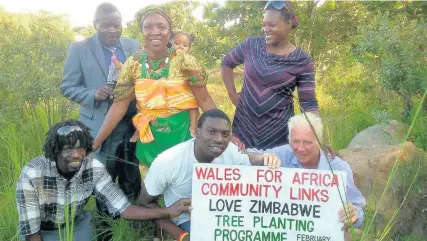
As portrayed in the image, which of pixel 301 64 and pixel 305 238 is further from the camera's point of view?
pixel 301 64

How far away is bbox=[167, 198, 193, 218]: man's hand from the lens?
3090 mm

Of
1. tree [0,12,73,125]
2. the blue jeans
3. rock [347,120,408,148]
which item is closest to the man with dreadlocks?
the blue jeans

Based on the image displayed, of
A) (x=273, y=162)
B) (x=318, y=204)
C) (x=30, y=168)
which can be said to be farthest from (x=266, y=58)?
(x=30, y=168)

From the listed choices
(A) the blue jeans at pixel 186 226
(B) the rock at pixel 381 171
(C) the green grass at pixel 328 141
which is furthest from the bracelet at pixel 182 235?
(B) the rock at pixel 381 171

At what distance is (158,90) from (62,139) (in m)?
0.71

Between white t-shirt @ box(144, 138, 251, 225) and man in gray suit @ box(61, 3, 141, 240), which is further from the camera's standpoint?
man in gray suit @ box(61, 3, 141, 240)

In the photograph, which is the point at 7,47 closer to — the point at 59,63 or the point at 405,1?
the point at 59,63

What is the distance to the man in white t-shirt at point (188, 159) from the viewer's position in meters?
2.99

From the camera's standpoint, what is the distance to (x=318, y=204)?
2.91 meters

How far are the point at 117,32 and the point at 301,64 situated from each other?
137cm

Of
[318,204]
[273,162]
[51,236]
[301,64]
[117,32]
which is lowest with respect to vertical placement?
[51,236]

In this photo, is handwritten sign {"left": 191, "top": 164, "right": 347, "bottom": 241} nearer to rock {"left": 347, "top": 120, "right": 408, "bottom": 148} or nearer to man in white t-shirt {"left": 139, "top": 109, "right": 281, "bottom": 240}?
man in white t-shirt {"left": 139, "top": 109, "right": 281, "bottom": 240}

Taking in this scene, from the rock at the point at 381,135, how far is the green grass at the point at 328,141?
0.14 metres

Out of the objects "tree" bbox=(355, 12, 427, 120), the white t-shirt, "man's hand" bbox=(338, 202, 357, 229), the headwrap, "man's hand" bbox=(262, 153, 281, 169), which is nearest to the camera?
"man's hand" bbox=(338, 202, 357, 229)
